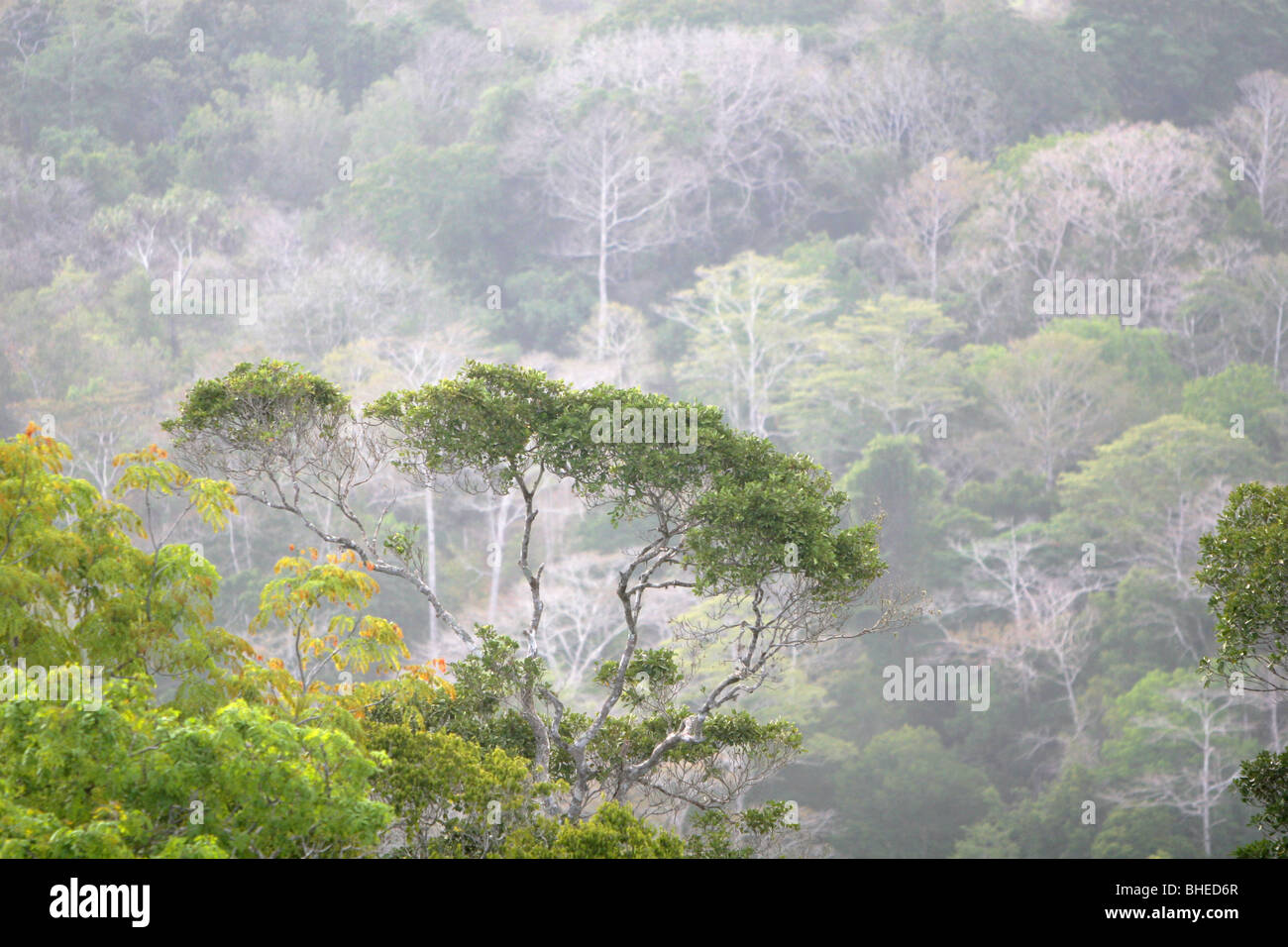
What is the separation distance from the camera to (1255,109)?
50.2 meters

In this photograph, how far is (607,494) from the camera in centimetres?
1130

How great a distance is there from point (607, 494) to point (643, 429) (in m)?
1.04

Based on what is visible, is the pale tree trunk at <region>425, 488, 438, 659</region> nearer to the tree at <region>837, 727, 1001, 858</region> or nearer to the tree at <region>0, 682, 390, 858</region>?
the tree at <region>837, 727, 1001, 858</region>
